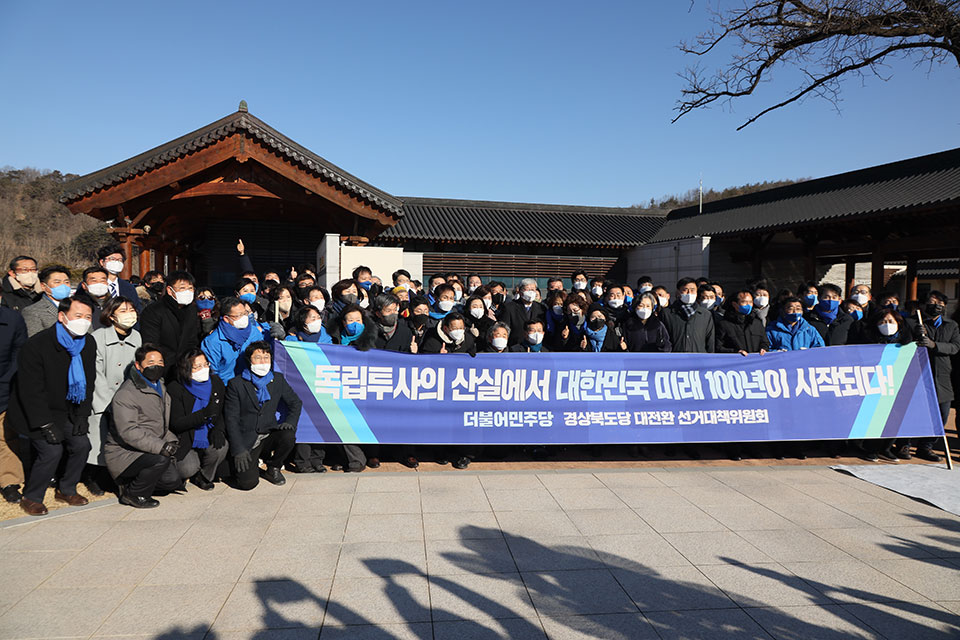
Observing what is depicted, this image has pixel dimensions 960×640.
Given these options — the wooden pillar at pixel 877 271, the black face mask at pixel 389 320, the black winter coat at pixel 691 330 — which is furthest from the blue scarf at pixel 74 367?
the wooden pillar at pixel 877 271

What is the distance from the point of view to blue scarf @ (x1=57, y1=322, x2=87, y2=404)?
4508 millimetres

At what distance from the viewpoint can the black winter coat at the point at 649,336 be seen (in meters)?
6.54

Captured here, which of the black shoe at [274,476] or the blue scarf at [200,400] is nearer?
the blue scarf at [200,400]

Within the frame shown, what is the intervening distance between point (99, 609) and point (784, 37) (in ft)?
43.8

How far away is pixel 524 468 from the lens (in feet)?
19.7

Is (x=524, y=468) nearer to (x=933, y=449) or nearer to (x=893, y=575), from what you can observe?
(x=893, y=575)

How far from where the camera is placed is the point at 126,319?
4.85m

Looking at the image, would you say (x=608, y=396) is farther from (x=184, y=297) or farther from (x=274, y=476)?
(x=184, y=297)

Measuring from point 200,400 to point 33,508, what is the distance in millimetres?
1421

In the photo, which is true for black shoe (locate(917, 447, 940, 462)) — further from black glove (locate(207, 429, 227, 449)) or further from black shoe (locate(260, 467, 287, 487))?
black glove (locate(207, 429, 227, 449))

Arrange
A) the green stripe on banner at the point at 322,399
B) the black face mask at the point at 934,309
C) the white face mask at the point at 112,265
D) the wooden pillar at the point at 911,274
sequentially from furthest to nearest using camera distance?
1. the wooden pillar at the point at 911,274
2. the black face mask at the point at 934,309
3. the white face mask at the point at 112,265
4. the green stripe on banner at the point at 322,399

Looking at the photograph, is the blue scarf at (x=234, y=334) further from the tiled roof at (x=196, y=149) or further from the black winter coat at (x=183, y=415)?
the tiled roof at (x=196, y=149)

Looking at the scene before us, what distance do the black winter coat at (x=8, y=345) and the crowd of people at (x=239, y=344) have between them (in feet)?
0.04

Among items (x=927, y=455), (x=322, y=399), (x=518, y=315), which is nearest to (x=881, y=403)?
(x=927, y=455)
